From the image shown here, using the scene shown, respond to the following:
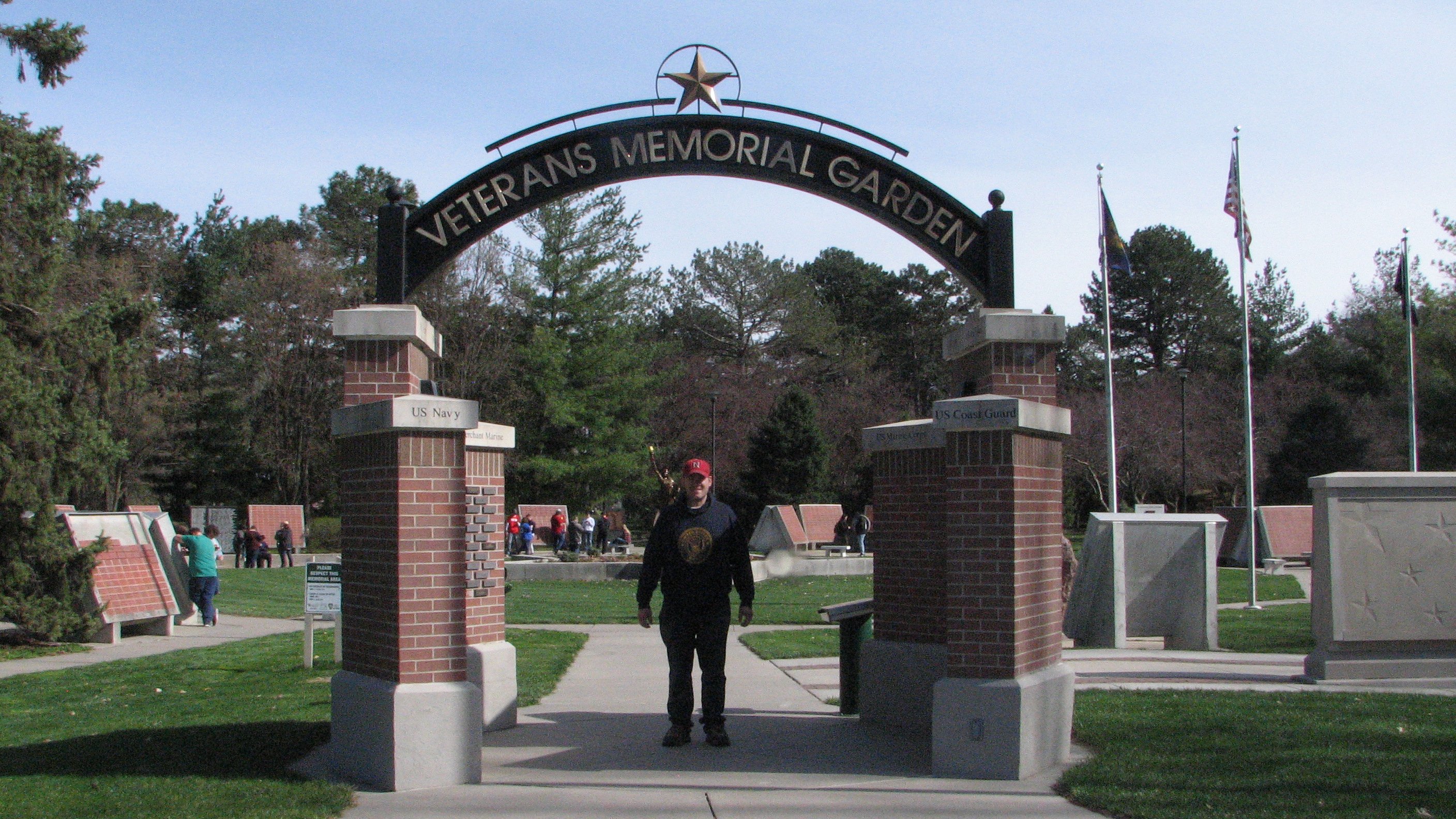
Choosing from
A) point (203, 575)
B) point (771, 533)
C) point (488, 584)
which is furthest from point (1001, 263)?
point (771, 533)

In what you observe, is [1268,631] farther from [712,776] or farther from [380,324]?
[380,324]

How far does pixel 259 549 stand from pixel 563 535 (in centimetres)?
849

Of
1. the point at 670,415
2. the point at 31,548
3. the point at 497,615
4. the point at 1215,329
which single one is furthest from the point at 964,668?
the point at 1215,329

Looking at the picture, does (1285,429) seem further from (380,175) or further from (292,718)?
(292,718)

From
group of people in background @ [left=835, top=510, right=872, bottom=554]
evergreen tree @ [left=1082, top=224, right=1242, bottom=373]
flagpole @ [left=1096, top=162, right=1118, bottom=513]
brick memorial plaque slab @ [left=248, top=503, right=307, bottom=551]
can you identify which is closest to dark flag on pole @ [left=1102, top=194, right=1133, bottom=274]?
flagpole @ [left=1096, top=162, right=1118, bottom=513]

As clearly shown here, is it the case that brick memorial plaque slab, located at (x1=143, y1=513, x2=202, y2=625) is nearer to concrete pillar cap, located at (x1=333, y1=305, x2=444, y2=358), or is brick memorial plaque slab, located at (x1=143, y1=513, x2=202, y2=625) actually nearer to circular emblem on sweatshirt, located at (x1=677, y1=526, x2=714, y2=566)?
concrete pillar cap, located at (x1=333, y1=305, x2=444, y2=358)

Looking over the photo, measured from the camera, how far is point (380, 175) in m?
65.1

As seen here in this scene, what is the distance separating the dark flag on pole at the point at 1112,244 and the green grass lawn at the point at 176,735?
48.9 ft

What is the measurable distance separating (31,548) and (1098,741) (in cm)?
1358

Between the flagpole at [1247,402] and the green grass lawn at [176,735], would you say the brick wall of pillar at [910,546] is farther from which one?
the flagpole at [1247,402]

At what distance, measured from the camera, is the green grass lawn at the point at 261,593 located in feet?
70.0

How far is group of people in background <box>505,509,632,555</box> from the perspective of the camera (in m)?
34.7

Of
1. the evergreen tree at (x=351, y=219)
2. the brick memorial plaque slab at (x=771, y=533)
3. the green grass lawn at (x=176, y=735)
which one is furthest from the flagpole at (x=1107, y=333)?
the evergreen tree at (x=351, y=219)

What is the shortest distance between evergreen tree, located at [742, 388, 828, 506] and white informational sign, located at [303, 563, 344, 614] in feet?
136
